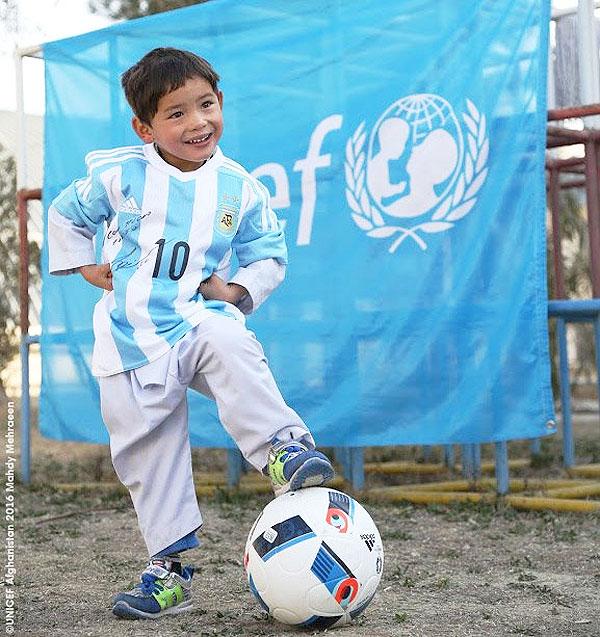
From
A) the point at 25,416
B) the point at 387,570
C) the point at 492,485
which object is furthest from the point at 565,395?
the point at 25,416

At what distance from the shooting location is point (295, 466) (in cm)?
260

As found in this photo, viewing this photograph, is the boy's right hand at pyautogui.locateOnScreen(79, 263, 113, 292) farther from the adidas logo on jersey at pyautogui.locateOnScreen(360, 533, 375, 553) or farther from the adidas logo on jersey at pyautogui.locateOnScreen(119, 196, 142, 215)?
the adidas logo on jersey at pyautogui.locateOnScreen(360, 533, 375, 553)

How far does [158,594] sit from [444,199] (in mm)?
2162

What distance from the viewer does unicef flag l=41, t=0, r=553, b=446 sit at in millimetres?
4379

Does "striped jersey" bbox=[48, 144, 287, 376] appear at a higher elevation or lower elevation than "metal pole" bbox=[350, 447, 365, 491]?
higher

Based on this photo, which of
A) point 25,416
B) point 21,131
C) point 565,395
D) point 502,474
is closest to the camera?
point 502,474

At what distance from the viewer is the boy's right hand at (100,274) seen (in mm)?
2943

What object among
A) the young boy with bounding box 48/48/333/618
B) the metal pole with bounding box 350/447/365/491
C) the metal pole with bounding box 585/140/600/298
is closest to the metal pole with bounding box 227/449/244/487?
the metal pole with bounding box 350/447/365/491

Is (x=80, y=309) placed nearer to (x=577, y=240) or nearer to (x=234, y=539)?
(x=234, y=539)

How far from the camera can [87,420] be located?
540 cm

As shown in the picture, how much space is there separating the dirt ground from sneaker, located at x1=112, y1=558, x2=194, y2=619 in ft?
0.12

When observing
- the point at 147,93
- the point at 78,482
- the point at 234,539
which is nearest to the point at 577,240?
the point at 78,482

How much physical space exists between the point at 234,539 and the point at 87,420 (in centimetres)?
154
